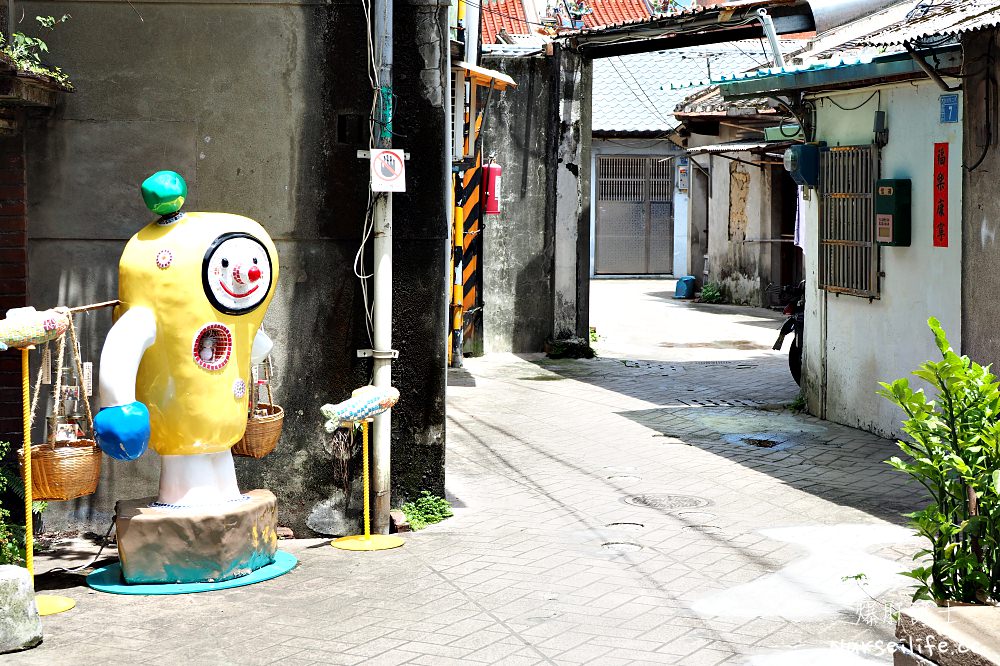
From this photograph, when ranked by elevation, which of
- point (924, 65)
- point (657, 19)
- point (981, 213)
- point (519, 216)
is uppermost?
point (657, 19)

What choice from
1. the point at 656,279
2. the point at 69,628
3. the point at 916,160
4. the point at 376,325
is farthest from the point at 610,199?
the point at 69,628

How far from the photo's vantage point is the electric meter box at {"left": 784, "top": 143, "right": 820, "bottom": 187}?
39.7ft

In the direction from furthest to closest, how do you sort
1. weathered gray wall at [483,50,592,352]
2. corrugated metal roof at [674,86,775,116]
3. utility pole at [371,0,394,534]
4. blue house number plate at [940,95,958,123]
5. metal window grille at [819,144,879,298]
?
corrugated metal roof at [674,86,775,116], weathered gray wall at [483,50,592,352], metal window grille at [819,144,879,298], blue house number plate at [940,95,958,123], utility pole at [371,0,394,534]

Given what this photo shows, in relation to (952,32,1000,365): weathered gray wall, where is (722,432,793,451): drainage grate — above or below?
below

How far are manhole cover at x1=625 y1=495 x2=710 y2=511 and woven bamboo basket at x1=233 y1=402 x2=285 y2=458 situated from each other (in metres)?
2.72

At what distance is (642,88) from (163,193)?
25560 mm

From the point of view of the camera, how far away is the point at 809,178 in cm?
1216

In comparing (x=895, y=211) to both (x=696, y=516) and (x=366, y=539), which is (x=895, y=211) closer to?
(x=696, y=516)

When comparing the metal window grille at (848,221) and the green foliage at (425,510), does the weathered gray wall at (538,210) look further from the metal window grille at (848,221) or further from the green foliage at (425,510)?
the green foliage at (425,510)

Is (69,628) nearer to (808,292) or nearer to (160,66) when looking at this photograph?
(160,66)

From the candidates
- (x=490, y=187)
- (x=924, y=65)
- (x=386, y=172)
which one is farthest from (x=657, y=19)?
(x=386, y=172)

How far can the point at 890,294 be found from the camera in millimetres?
11008

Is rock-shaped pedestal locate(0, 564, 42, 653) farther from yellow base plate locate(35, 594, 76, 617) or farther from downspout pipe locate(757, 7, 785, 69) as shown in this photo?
downspout pipe locate(757, 7, 785, 69)


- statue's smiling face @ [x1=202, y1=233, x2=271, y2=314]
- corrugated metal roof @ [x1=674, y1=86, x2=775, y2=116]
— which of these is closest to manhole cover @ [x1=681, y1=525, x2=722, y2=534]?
statue's smiling face @ [x1=202, y1=233, x2=271, y2=314]
